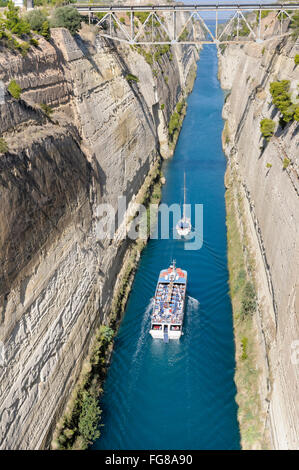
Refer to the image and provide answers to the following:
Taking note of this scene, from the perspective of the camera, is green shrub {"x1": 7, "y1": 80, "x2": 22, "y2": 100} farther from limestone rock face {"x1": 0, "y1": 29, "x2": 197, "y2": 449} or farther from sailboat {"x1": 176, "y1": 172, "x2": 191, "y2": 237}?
sailboat {"x1": 176, "y1": 172, "x2": 191, "y2": 237}

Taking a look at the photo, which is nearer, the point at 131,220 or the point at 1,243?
the point at 1,243

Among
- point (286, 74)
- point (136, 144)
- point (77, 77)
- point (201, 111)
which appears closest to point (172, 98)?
point (201, 111)

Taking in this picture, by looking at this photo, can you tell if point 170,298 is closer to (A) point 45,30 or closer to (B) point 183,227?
(B) point 183,227

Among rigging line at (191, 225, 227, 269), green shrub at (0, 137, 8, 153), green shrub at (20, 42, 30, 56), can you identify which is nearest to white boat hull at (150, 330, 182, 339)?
rigging line at (191, 225, 227, 269)

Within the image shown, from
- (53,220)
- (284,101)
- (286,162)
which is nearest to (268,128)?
(284,101)

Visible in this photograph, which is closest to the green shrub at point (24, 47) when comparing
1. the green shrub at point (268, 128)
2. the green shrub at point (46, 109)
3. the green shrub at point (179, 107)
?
the green shrub at point (46, 109)

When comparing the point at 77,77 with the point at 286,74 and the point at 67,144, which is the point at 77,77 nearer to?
the point at 67,144

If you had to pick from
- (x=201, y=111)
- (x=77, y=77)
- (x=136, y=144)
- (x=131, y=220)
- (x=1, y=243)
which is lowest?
(x=201, y=111)
